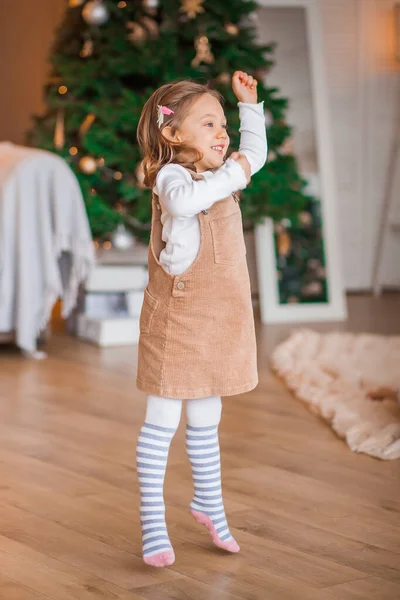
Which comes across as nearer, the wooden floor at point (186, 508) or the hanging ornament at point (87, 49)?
the wooden floor at point (186, 508)

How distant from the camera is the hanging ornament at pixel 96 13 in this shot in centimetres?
424

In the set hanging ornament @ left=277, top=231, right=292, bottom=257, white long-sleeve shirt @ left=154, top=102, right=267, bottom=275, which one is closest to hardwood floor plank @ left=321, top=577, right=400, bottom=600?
white long-sleeve shirt @ left=154, top=102, right=267, bottom=275

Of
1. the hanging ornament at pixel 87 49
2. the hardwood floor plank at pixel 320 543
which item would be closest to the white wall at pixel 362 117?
the hanging ornament at pixel 87 49

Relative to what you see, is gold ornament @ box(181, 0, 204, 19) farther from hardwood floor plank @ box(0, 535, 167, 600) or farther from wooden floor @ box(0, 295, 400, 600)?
hardwood floor plank @ box(0, 535, 167, 600)

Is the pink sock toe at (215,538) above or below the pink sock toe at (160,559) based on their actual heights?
above

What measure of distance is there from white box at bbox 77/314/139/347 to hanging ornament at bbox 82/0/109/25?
1320 millimetres

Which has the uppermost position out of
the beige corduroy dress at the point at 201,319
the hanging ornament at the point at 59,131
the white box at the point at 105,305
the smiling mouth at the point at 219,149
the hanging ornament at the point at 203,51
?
the hanging ornament at the point at 203,51

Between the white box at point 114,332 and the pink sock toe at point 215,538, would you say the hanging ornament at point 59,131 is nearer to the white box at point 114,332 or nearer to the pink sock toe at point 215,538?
the white box at point 114,332

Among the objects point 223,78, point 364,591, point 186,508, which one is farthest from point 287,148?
point 364,591

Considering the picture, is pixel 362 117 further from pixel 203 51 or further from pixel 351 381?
pixel 351 381

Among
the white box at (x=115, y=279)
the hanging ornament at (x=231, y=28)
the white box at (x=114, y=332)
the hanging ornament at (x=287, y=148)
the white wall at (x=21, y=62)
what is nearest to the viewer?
the white box at (x=114, y=332)

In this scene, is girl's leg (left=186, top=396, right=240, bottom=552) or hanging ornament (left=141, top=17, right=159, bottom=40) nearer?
girl's leg (left=186, top=396, right=240, bottom=552)

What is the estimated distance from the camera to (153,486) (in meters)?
1.62

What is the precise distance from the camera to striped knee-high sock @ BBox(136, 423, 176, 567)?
162cm
